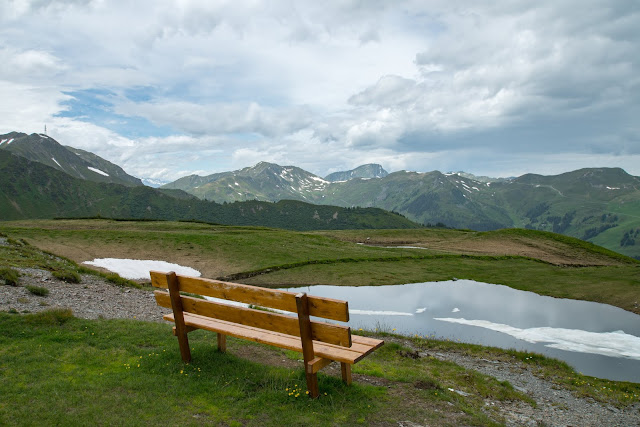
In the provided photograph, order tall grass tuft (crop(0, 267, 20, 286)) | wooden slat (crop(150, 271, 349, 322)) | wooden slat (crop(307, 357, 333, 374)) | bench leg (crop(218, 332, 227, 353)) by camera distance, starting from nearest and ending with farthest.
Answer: wooden slat (crop(150, 271, 349, 322)) → wooden slat (crop(307, 357, 333, 374)) → bench leg (crop(218, 332, 227, 353)) → tall grass tuft (crop(0, 267, 20, 286))

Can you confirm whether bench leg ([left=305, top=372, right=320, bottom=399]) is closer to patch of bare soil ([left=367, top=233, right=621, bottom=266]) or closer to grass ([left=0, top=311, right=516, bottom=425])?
grass ([left=0, top=311, right=516, bottom=425])

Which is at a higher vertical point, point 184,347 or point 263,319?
point 263,319

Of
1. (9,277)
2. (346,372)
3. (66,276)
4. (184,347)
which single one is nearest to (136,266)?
(66,276)

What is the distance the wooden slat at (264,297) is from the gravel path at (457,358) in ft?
18.3

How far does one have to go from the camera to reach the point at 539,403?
11.5m

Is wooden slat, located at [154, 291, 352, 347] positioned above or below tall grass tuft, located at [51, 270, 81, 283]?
above

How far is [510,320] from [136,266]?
35443 millimetres

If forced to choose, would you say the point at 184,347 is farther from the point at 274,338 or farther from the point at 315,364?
the point at 315,364

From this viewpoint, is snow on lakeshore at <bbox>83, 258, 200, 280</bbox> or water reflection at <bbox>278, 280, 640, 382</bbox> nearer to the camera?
water reflection at <bbox>278, 280, 640, 382</bbox>

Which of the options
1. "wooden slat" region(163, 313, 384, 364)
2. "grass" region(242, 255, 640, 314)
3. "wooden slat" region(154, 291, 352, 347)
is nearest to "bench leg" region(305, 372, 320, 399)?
"wooden slat" region(163, 313, 384, 364)

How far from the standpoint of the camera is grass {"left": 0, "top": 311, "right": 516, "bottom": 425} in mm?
7488

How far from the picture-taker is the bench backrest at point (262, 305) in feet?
24.9

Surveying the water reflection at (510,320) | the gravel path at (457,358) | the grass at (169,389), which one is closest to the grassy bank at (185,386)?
the grass at (169,389)

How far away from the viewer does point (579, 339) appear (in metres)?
23.0
